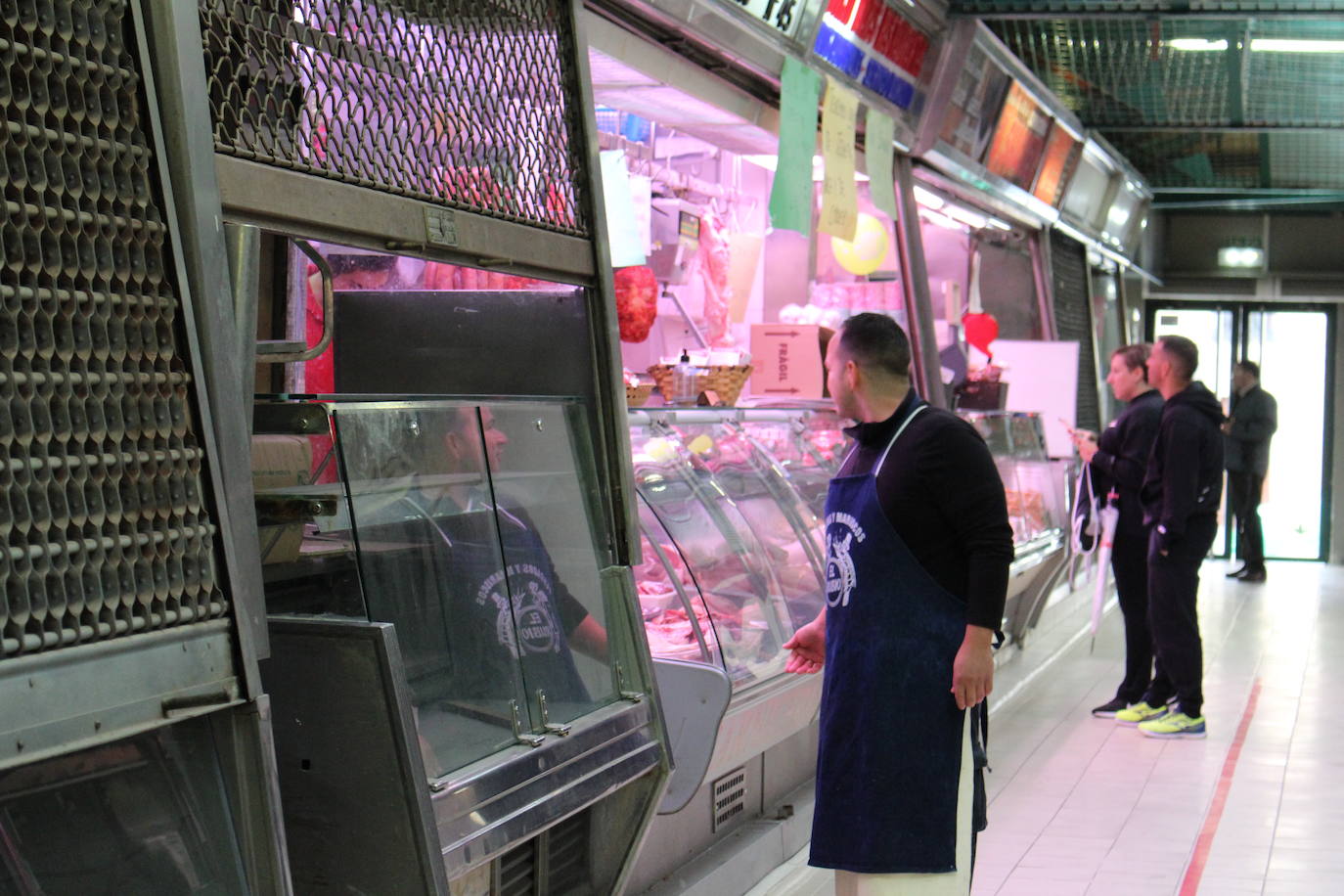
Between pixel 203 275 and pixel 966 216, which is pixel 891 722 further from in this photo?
pixel 966 216

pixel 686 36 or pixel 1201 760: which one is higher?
pixel 686 36

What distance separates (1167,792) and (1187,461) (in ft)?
5.06

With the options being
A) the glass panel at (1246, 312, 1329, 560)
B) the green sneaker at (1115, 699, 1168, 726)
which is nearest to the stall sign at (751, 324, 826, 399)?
the green sneaker at (1115, 699, 1168, 726)

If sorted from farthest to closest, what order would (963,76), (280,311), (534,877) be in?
1. (963,76)
2. (280,311)
3. (534,877)

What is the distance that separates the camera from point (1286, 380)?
1446 centimetres

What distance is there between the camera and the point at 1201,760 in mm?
5949

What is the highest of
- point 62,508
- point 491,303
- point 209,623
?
point 491,303

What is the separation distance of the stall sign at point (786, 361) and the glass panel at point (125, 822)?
3778mm

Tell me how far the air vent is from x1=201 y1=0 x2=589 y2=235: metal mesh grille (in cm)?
195

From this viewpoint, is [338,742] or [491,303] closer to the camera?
[338,742]

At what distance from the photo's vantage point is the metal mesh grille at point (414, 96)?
1.84 m

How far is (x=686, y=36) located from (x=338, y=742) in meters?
2.83

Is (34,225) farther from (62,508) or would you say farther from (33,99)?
(62,508)

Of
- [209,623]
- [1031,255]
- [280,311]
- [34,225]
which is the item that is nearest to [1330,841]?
[280,311]
